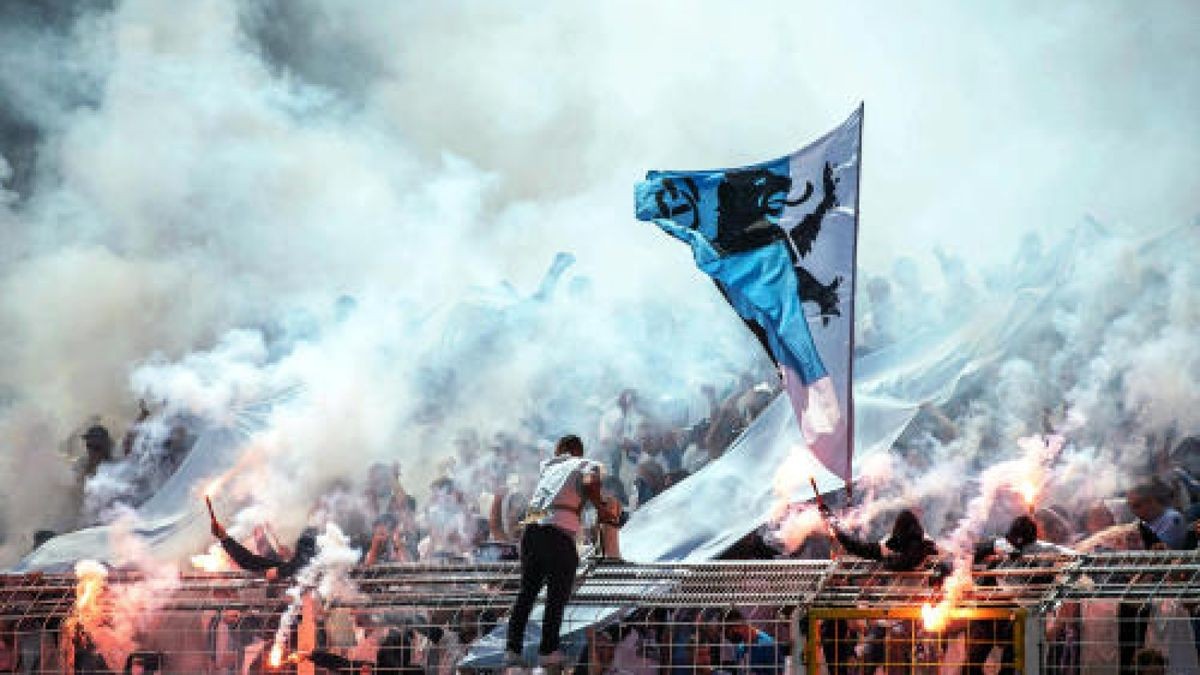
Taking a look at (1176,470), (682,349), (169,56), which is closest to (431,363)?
(682,349)

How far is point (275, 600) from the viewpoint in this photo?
1248 cm

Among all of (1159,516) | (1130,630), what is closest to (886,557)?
(1130,630)

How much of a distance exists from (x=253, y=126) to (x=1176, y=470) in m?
14.3

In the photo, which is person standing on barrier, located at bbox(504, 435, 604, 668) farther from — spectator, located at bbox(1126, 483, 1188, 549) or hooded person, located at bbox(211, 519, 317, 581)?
spectator, located at bbox(1126, 483, 1188, 549)

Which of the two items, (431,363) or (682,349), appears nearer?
(682,349)

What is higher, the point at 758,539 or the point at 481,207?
the point at 481,207

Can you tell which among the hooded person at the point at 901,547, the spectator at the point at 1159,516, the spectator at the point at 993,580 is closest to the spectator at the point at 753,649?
the hooded person at the point at 901,547

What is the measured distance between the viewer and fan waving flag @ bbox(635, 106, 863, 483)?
459 inches

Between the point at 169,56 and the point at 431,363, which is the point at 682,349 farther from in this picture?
the point at 169,56

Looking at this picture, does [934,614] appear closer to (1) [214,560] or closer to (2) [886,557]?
(2) [886,557]

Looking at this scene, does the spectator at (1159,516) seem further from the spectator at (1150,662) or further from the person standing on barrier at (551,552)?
the person standing on barrier at (551,552)

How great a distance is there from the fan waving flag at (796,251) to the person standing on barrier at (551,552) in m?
1.41

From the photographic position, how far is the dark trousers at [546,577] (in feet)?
36.5

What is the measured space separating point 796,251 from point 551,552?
238 cm
